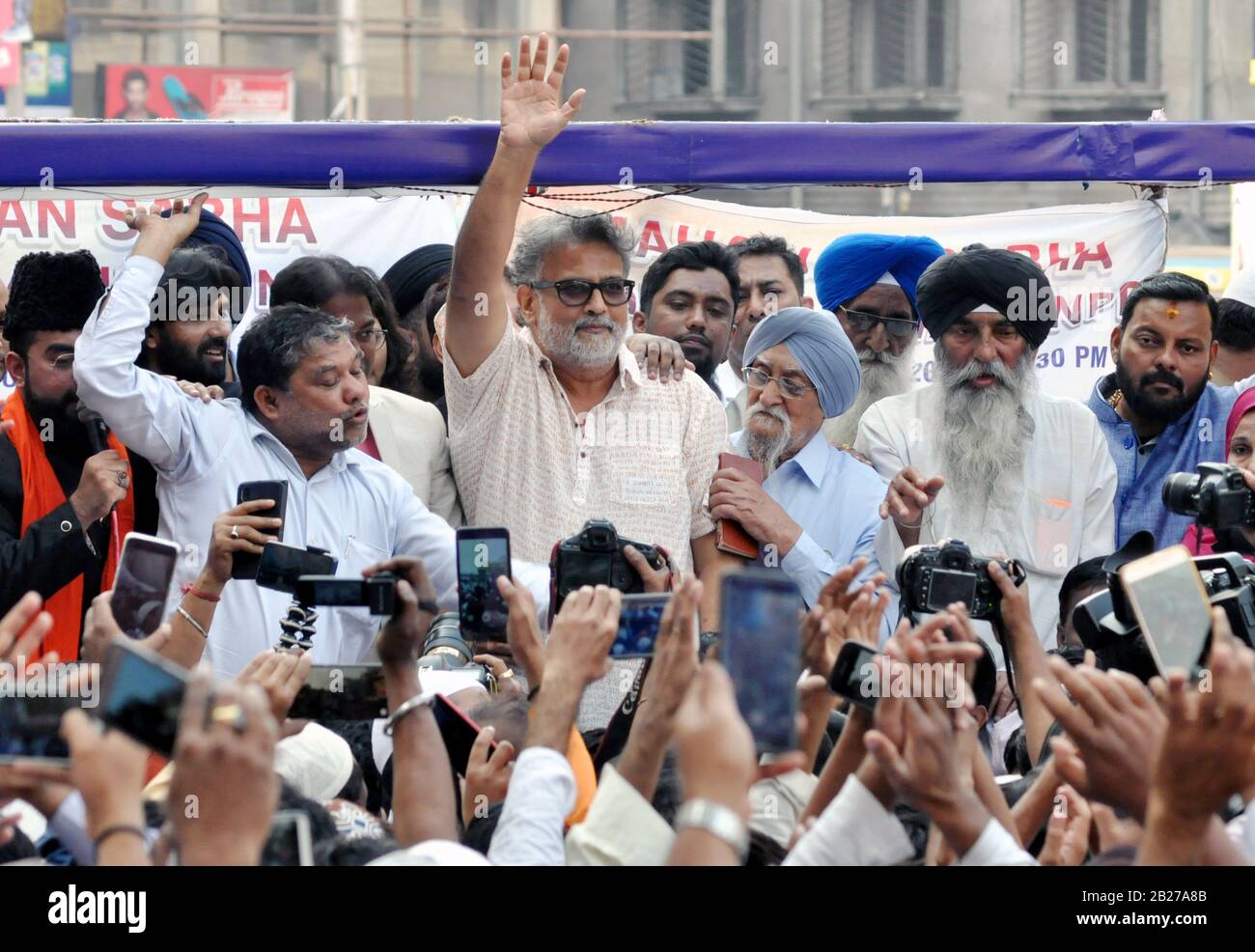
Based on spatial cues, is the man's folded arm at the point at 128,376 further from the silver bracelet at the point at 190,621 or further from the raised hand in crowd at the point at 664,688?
the raised hand in crowd at the point at 664,688

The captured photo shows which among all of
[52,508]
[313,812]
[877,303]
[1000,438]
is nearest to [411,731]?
[313,812]

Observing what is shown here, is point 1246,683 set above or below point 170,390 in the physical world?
below

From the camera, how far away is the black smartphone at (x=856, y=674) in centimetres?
260

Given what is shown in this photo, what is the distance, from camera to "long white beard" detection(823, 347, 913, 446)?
18.7 ft

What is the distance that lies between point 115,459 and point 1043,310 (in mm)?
2540

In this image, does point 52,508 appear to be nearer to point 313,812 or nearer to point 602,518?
point 602,518

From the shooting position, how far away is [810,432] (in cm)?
481

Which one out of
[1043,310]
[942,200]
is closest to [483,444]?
[1043,310]

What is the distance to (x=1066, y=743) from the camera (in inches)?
92.2

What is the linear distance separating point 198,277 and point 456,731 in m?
2.01

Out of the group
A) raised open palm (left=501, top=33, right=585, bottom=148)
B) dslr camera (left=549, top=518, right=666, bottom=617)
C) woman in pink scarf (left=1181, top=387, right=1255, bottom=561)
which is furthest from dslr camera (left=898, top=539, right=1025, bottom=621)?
raised open palm (left=501, top=33, right=585, bottom=148)

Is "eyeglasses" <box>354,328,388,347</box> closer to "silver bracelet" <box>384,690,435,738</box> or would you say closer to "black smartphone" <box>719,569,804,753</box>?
"silver bracelet" <box>384,690,435,738</box>
